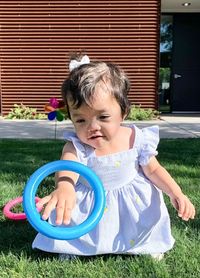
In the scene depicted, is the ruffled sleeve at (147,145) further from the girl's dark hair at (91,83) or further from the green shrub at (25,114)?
the green shrub at (25,114)

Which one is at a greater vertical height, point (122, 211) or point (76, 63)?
point (76, 63)

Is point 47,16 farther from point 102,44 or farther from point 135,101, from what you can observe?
point 135,101

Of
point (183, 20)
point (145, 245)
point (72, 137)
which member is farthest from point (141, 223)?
point (183, 20)

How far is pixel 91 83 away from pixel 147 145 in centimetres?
58

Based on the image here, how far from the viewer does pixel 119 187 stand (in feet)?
8.73

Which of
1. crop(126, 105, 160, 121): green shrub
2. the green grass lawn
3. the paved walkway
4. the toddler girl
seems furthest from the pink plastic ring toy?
crop(126, 105, 160, 121): green shrub

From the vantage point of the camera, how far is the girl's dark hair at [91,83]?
2293 mm

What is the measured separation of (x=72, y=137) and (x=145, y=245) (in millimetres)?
762

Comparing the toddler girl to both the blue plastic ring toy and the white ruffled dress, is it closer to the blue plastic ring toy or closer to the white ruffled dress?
the white ruffled dress

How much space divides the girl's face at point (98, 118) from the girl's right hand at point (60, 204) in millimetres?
328

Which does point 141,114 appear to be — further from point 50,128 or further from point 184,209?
point 184,209

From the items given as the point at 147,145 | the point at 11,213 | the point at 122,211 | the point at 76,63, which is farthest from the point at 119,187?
the point at 11,213

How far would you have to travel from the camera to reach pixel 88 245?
2.62 metres

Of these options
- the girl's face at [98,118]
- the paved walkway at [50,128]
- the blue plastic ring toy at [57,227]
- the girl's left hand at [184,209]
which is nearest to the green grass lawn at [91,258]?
the girl's left hand at [184,209]
